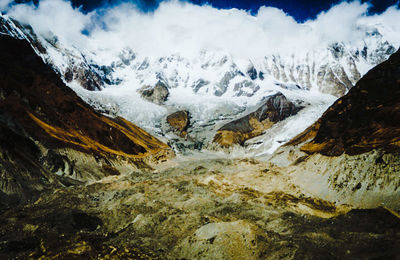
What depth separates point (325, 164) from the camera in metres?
29.6

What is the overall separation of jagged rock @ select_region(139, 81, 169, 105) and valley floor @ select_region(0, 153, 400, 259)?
155862 mm

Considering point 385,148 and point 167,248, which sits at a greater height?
point 385,148

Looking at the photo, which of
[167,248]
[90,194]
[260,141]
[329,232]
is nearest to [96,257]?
[167,248]

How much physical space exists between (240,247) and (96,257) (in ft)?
20.8

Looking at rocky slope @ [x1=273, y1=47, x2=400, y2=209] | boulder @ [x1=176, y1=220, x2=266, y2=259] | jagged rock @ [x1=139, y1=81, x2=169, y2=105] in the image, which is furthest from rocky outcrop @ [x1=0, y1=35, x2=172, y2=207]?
jagged rock @ [x1=139, y1=81, x2=169, y2=105]

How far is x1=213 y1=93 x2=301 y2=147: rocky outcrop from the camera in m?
113

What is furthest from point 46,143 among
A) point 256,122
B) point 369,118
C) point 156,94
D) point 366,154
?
point 156,94

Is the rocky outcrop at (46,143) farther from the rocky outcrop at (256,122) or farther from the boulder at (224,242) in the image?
the rocky outcrop at (256,122)

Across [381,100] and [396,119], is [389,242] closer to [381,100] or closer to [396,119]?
[396,119]

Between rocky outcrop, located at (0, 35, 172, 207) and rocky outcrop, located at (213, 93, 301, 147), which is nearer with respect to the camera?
rocky outcrop, located at (0, 35, 172, 207)

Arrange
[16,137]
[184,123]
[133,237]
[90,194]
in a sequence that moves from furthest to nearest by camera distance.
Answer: [184,123], [16,137], [90,194], [133,237]

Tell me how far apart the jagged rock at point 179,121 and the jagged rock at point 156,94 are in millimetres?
33938

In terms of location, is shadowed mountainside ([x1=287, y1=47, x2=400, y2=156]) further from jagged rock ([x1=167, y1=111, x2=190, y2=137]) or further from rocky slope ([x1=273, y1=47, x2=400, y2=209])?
jagged rock ([x1=167, y1=111, x2=190, y2=137])

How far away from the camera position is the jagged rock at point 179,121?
138m
